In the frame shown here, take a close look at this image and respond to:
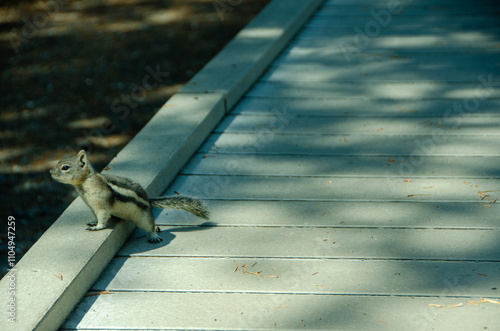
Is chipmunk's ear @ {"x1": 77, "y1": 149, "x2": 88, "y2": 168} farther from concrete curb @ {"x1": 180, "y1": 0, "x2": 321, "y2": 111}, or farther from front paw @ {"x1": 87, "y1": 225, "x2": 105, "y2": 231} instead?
concrete curb @ {"x1": 180, "y1": 0, "x2": 321, "y2": 111}

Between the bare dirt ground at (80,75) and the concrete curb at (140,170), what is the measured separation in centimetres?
142

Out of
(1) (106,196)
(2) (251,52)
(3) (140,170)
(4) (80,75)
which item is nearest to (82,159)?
(1) (106,196)

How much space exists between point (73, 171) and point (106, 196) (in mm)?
161

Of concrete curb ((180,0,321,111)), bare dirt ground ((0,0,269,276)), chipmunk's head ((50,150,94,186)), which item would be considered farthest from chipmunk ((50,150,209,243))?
bare dirt ground ((0,0,269,276))

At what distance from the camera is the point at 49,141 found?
17.0 ft

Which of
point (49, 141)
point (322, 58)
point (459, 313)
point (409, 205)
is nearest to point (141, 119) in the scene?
point (49, 141)

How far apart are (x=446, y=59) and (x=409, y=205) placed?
2078mm

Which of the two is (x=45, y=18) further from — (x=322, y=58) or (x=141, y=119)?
(x=322, y=58)

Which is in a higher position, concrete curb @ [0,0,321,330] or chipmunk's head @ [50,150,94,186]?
chipmunk's head @ [50,150,94,186]

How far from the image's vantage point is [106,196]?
215cm

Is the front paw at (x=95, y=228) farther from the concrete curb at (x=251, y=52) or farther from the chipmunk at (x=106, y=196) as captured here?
the concrete curb at (x=251, y=52)

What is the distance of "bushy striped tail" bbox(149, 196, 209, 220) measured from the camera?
2266 millimetres

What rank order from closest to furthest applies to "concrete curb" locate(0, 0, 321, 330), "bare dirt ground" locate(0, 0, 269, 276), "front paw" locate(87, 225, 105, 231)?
"concrete curb" locate(0, 0, 321, 330), "front paw" locate(87, 225, 105, 231), "bare dirt ground" locate(0, 0, 269, 276)

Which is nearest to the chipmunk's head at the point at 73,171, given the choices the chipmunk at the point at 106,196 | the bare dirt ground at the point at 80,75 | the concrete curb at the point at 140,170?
the chipmunk at the point at 106,196
